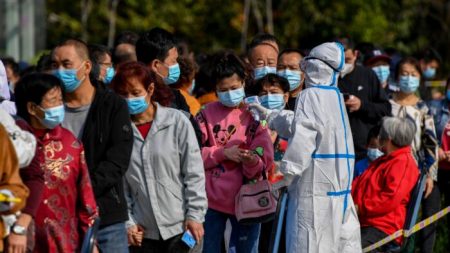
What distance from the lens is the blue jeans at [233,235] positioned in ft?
30.0

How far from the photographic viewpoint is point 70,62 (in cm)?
759

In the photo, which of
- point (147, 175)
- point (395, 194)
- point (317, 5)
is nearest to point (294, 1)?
point (317, 5)

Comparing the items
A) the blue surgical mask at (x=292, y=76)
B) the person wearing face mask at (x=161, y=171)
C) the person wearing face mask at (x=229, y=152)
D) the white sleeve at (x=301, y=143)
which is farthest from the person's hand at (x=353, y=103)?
the person wearing face mask at (x=161, y=171)

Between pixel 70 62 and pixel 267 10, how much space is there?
24.8 metres

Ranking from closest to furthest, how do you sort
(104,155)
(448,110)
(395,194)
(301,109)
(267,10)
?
(104,155) < (301,109) < (395,194) < (448,110) < (267,10)

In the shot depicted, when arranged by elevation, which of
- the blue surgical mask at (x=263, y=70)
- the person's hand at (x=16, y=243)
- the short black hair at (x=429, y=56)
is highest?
the short black hair at (x=429, y=56)

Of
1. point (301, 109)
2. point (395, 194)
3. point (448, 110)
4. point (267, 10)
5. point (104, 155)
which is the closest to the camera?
point (104, 155)

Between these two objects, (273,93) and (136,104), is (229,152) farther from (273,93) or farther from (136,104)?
(136,104)

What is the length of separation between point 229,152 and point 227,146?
207 mm

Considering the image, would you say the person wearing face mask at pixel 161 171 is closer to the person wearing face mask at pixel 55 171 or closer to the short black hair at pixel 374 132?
the person wearing face mask at pixel 55 171

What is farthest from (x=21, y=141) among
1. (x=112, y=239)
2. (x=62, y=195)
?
(x=112, y=239)

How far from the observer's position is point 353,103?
37.0 ft

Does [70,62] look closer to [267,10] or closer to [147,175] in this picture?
[147,175]

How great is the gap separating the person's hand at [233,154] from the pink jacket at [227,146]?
4 centimetres
